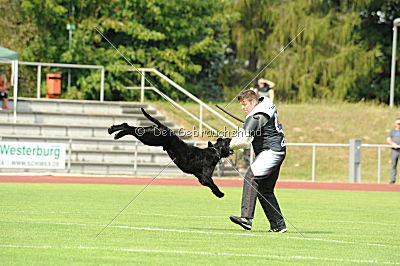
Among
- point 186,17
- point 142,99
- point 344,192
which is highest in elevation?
point 186,17

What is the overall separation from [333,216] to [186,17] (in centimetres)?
2529

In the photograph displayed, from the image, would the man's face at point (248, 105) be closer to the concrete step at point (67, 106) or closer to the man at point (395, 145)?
the man at point (395, 145)

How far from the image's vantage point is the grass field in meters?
8.91

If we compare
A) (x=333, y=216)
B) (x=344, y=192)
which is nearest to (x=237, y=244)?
(x=333, y=216)

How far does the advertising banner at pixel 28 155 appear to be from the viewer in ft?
86.3

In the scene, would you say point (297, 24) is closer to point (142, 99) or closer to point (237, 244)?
point (142, 99)

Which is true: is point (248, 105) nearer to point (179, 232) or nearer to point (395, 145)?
point (179, 232)

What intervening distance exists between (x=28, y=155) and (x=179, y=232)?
1601 cm

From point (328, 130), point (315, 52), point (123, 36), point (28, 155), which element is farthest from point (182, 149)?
point (315, 52)

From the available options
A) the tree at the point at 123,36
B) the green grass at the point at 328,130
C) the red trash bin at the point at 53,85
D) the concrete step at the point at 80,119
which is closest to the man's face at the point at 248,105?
the green grass at the point at 328,130

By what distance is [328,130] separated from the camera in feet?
114

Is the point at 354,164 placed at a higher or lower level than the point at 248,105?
lower

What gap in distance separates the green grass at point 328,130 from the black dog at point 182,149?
19105 millimetres

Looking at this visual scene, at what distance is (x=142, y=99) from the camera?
110ft
